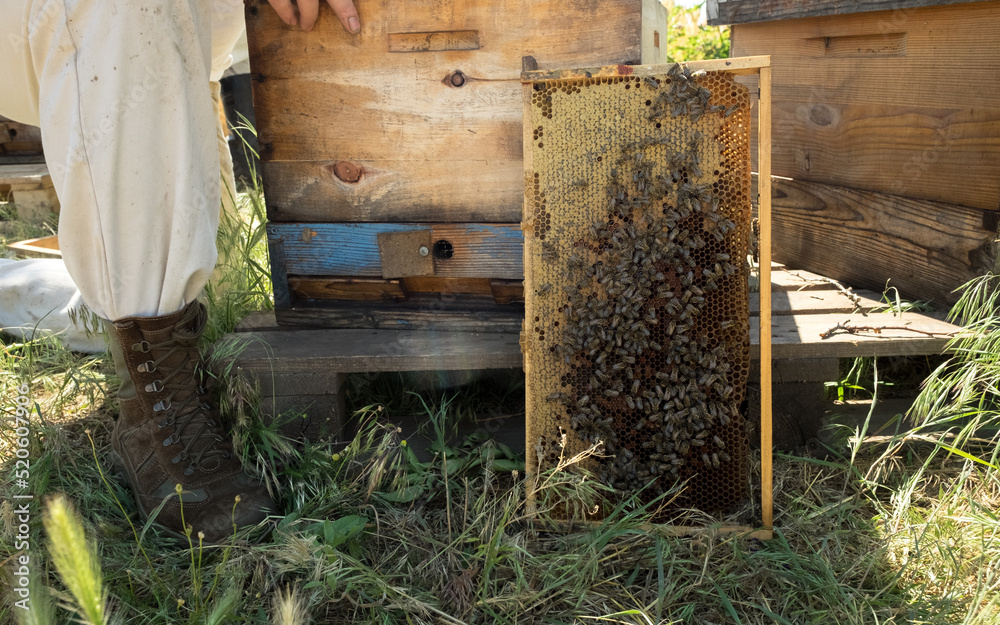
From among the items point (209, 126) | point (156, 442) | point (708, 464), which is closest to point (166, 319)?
point (156, 442)

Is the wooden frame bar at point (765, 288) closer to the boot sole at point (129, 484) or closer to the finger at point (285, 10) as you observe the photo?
the finger at point (285, 10)

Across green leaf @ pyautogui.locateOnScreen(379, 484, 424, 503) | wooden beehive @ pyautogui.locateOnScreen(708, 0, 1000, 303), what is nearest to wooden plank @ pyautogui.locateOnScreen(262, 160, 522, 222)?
green leaf @ pyautogui.locateOnScreen(379, 484, 424, 503)

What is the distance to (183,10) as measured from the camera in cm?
193

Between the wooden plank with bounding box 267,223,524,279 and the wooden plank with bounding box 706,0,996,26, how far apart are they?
4.65 ft

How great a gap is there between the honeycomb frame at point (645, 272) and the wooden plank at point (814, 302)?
2.30 feet

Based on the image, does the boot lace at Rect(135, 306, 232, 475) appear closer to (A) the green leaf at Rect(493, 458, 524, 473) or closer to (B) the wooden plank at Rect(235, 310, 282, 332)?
(B) the wooden plank at Rect(235, 310, 282, 332)

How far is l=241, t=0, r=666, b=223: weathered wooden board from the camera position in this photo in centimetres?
218

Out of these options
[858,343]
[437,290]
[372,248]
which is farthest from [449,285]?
[858,343]

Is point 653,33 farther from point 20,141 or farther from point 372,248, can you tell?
point 20,141

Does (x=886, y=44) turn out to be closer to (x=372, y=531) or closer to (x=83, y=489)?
(x=372, y=531)

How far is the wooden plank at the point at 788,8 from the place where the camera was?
2.46 metres

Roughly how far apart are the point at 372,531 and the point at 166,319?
0.76 m

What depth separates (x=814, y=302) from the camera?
264 cm

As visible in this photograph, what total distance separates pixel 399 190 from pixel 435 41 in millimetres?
452
